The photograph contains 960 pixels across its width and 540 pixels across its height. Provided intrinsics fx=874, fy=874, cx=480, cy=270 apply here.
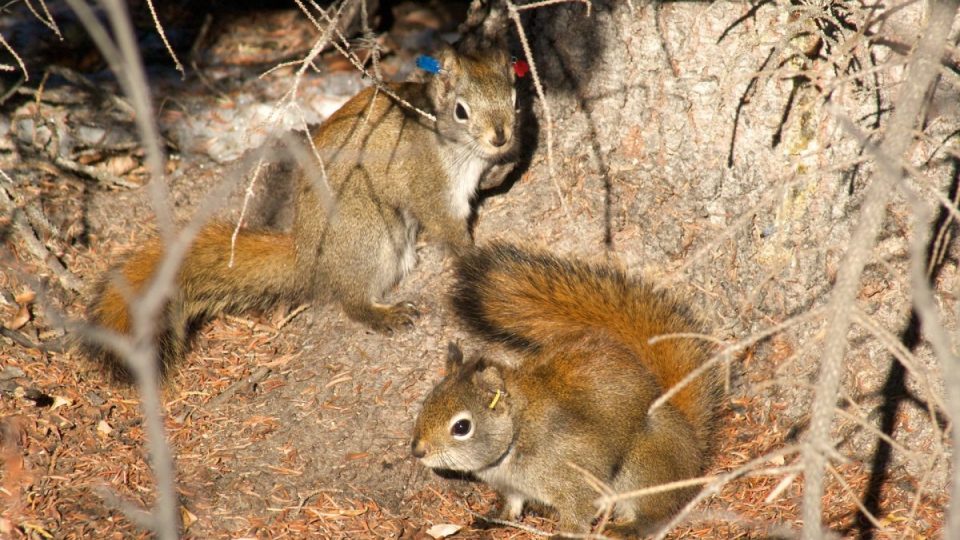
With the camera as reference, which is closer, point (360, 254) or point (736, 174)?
point (736, 174)

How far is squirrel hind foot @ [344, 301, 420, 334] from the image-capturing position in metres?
3.40

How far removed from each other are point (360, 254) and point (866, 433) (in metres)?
1.96

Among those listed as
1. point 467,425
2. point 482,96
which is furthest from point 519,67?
point 467,425

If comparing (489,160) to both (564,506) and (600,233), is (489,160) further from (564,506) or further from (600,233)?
(564,506)

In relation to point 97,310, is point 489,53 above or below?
above

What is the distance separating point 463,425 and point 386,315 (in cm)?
81

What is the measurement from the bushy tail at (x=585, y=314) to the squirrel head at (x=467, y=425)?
0.77 ft

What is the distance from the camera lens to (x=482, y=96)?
330 cm

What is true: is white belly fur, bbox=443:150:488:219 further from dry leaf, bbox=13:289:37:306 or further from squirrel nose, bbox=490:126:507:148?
dry leaf, bbox=13:289:37:306

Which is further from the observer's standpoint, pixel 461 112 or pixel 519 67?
pixel 461 112

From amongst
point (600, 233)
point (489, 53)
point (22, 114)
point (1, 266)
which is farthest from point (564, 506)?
point (22, 114)

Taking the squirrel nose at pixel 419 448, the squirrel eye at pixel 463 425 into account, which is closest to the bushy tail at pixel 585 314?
the squirrel eye at pixel 463 425

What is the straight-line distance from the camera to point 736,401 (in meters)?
3.13

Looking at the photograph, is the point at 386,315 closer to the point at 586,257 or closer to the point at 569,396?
the point at 586,257
